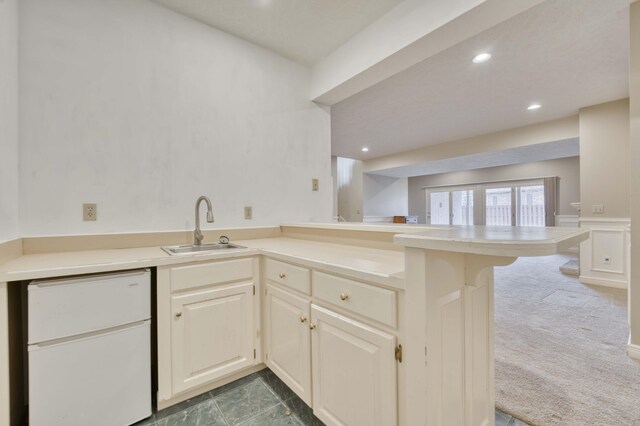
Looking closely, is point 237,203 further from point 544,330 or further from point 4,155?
point 544,330

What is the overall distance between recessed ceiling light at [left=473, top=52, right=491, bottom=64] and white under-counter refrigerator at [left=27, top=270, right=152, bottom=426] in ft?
10.3

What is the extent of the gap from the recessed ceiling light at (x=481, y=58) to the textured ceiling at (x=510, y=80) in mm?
51

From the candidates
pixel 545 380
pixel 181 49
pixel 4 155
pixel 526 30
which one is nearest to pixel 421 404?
pixel 545 380

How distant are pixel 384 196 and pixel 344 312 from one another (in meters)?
7.89

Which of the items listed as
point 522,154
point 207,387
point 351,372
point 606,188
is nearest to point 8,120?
point 207,387

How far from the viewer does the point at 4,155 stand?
133 cm

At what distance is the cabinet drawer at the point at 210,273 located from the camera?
1.43 meters

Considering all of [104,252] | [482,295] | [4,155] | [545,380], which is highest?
[4,155]

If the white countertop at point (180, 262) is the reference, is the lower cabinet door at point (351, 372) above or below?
below

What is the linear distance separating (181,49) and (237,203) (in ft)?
4.01

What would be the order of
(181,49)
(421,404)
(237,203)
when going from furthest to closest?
(237,203) → (181,49) → (421,404)

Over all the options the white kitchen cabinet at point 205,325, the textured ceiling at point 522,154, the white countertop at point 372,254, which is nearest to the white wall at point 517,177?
the textured ceiling at point 522,154

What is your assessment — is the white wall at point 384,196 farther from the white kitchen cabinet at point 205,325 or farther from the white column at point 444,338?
the white column at point 444,338

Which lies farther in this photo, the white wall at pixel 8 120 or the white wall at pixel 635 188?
the white wall at pixel 635 188
